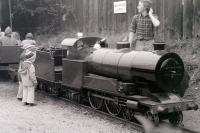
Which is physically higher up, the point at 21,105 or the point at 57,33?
the point at 57,33

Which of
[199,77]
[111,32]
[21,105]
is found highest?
[111,32]

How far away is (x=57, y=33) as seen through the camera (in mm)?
22453

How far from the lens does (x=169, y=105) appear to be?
344 inches

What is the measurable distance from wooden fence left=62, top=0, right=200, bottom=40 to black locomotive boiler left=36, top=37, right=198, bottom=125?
314 cm

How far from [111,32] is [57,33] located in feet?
17.8

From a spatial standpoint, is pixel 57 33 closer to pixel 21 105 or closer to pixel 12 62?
pixel 12 62

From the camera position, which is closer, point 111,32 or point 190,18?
point 190,18

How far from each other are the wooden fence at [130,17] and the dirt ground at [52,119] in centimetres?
433

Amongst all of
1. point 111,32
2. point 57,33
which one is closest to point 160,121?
point 111,32

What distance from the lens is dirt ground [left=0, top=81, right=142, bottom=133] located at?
9141mm

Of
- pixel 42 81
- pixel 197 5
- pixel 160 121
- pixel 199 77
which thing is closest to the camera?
pixel 160 121

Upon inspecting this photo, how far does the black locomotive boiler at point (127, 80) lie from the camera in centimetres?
890

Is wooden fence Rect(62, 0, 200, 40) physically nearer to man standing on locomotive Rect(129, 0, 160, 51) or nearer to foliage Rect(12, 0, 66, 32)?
foliage Rect(12, 0, 66, 32)

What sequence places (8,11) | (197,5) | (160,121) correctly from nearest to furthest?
(160,121) → (197,5) → (8,11)
